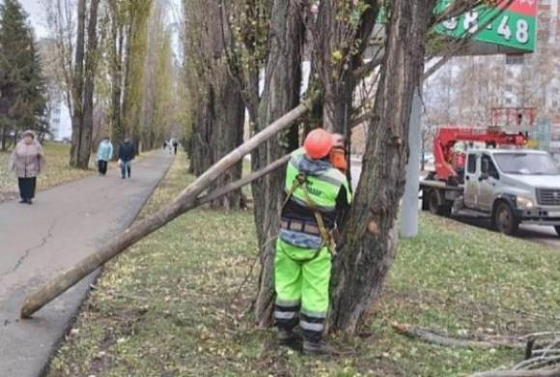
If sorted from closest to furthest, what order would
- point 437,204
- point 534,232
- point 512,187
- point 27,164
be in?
1. point 27,164
2. point 512,187
3. point 534,232
4. point 437,204

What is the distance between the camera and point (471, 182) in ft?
65.4

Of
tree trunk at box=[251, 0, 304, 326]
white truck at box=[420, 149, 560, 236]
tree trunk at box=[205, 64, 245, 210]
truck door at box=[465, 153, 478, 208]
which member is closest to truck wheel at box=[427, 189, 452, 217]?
white truck at box=[420, 149, 560, 236]

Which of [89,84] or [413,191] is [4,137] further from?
[413,191]

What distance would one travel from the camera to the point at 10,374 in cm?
503

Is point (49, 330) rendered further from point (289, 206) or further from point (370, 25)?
point (370, 25)

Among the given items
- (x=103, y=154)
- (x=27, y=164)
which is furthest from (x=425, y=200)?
(x=103, y=154)

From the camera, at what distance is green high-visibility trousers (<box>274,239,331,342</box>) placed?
546 centimetres

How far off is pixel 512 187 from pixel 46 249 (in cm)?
1217

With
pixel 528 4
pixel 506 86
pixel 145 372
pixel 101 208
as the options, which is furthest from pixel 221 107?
pixel 506 86

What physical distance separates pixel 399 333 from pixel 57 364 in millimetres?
2865

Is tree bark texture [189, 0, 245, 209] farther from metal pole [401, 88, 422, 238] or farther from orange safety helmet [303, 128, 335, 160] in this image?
orange safety helmet [303, 128, 335, 160]

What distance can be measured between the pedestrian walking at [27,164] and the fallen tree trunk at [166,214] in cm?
1084

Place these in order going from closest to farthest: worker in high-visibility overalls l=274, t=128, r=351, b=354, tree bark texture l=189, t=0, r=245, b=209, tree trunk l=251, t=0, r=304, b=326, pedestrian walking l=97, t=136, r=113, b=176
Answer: worker in high-visibility overalls l=274, t=128, r=351, b=354, tree trunk l=251, t=0, r=304, b=326, tree bark texture l=189, t=0, r=245, b=209, pedestrian walking l=97, t=136, r=113, b=176

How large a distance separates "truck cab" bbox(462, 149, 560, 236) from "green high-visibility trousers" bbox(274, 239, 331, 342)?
13.1 meters
